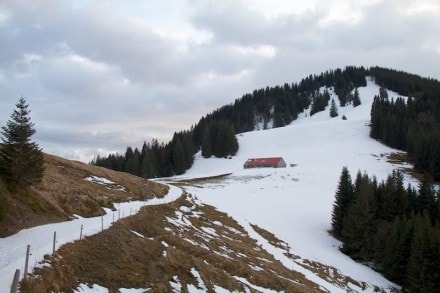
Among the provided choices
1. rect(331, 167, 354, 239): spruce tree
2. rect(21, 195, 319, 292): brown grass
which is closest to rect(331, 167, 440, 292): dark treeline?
rect(331, 167, 354, 239): spruce tree

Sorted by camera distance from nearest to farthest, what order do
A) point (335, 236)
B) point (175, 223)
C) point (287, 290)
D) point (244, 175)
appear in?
point (287, 290) → point (175, 223) → point (335, 236) → point (244, 175)

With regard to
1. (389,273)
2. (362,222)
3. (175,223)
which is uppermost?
(175,223)

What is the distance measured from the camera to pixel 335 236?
5662 cm

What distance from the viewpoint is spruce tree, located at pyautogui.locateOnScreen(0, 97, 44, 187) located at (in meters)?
26.3

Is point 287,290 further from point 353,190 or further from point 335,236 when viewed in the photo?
point 353,190

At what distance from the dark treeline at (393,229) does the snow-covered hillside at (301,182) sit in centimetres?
239

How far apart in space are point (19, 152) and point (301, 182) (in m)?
70.5

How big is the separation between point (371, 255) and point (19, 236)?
42.9 meters

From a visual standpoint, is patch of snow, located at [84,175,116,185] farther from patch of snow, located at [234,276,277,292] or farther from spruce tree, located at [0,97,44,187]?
patch of snow, located at [234,276,277,292]

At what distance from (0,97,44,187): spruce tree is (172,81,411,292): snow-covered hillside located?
77.0 ft

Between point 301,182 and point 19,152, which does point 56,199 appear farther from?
point 301,182

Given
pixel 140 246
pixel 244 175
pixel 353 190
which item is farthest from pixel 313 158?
pixel 140 246

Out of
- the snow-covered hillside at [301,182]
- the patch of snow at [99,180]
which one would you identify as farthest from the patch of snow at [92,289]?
the patch of snow at [99,180]

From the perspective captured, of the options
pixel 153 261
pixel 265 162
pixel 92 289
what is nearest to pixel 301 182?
pixel 265 162
